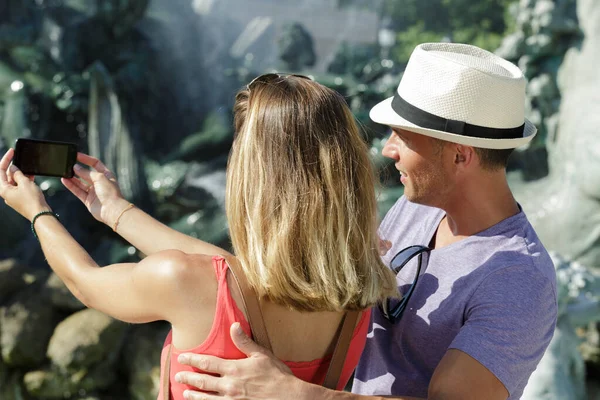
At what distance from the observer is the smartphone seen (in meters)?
1.95

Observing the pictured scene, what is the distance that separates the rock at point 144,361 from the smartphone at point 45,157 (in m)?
3.73

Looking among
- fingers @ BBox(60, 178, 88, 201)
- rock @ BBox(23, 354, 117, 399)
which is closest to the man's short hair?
fingers @ BBox(60, 178, 88, 201)

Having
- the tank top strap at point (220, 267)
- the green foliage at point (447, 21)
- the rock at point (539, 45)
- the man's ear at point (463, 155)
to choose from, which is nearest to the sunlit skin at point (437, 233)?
the man's ear at point (463, 155)

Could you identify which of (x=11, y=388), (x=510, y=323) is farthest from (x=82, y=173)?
(x=11, y=388)

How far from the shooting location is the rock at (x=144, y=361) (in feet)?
18.3

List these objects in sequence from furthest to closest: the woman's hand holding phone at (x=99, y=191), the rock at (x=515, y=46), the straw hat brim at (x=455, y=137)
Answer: the rock at (x=515, y=46), the woman's hand holding phone at (x=99, y=191), the straw hat brim at (x=455, y=137)

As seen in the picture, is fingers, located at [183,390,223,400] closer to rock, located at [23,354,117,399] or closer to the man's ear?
the man's ear

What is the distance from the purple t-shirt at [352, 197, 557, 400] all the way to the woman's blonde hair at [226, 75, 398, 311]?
281 mm

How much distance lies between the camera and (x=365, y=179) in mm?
1533

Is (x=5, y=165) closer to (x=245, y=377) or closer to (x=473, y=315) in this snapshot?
(x=245, y=377)

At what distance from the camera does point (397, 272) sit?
1.89 metres

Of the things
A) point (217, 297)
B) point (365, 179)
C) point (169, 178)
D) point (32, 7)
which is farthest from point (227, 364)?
point (32, 7)

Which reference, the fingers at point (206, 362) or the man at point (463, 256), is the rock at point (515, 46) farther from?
the fingers at point (206, 362)

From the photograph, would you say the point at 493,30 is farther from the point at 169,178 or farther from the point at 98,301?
the point at 98,301
